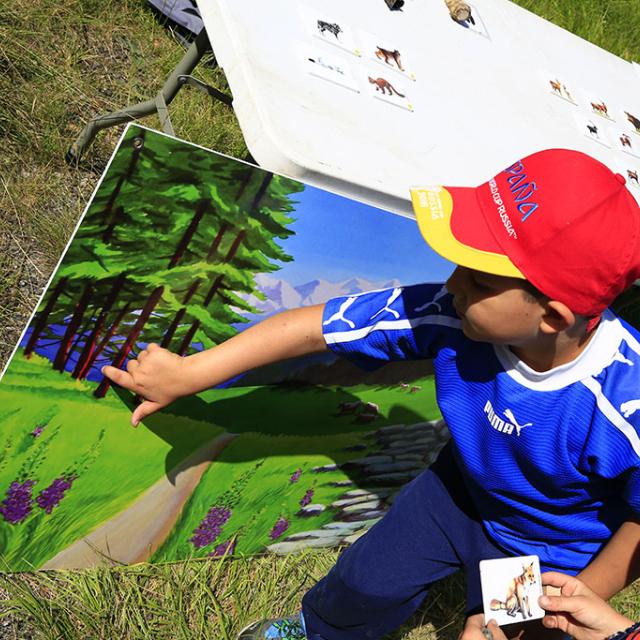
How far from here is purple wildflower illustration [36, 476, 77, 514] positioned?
1.66 meters

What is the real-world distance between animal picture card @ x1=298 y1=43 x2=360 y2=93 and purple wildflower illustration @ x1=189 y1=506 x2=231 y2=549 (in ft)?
3.15

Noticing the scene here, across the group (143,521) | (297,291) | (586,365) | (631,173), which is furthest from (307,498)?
(631,173)

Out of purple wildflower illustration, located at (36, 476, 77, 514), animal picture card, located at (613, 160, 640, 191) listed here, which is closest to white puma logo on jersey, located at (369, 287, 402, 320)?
purple wildflower illustration, located at (36, 476, 77, 514)

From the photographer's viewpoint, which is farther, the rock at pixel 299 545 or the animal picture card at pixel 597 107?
the animal picture card at pixel 597 107

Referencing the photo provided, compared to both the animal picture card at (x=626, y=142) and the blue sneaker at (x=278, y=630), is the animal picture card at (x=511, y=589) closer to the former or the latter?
the blue sneaker at (x=278, y=630)

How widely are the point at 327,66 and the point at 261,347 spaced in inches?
23.3

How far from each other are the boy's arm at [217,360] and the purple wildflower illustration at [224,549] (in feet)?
1.75

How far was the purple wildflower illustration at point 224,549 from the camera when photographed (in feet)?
6.53

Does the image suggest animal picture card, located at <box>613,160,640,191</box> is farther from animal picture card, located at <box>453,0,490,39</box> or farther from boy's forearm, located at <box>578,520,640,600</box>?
boy's forearm, located at <box>578,520,640,600</box>

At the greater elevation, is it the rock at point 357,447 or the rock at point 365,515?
the rock at point 357,447

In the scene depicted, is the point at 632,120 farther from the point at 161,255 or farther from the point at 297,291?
the point at 161,255

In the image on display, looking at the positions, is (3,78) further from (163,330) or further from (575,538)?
(575,538)

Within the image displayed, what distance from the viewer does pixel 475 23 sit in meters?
2.24

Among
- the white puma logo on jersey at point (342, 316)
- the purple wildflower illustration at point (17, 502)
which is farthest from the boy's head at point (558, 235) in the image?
the purple wildflower illustration at point (17, 502)
